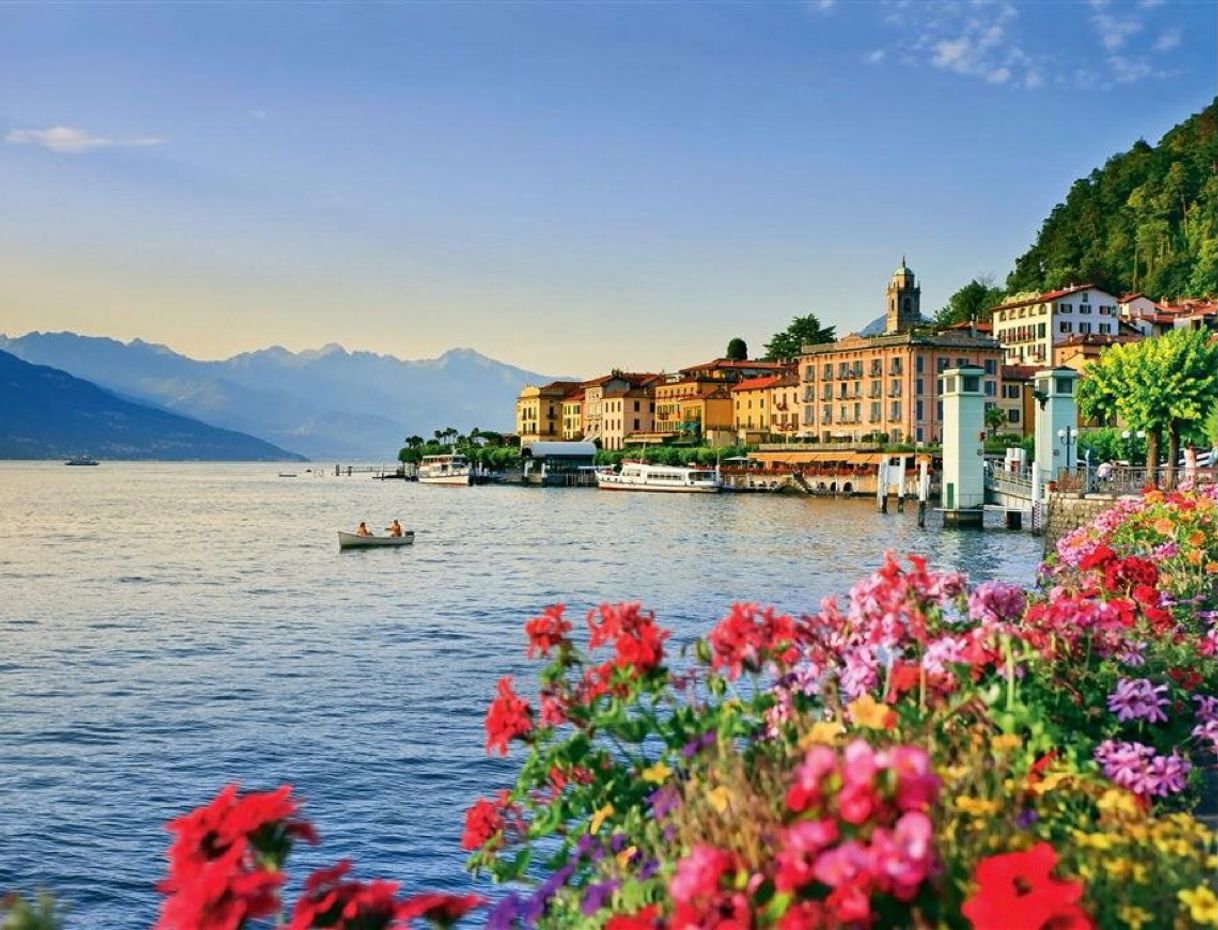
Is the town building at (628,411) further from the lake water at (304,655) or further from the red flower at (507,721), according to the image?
the red flower at (507,721)

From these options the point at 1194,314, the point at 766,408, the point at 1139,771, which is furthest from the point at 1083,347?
the point at 1139,771

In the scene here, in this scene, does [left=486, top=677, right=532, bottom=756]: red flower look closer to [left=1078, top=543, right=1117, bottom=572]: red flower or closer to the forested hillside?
[left=1078, top=543, right=1117, bottom=572]: red flower

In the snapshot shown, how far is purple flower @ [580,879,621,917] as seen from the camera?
4340mm

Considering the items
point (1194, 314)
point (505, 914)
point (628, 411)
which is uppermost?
Result: point (1194, 314)

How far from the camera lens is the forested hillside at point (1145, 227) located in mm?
120938

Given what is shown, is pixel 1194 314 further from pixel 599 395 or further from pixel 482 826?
pixel 482 826

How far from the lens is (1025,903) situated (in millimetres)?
2887

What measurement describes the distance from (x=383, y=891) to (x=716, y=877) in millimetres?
1130

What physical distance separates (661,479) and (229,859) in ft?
372

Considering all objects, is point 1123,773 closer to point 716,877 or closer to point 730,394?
point 716,877

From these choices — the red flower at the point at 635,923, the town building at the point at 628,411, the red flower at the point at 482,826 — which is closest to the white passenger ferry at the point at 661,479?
the town building at the point at 628,411

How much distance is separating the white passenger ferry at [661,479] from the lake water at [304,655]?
44831mm

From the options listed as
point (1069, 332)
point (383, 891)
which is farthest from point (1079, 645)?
point (1069, 332)

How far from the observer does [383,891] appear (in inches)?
149
